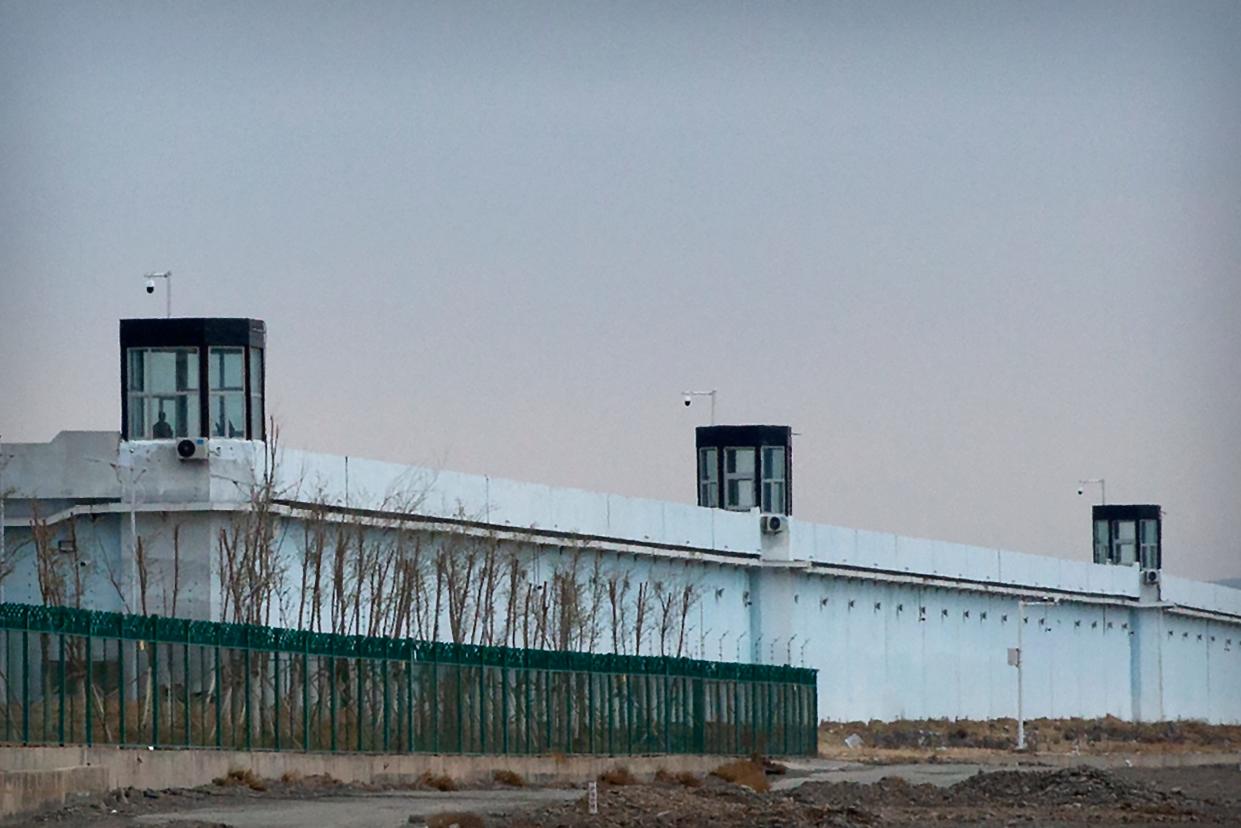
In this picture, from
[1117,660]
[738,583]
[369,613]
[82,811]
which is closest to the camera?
[82,811]

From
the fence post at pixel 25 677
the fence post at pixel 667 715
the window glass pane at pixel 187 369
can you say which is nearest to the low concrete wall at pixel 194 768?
the fence post at pixel 25 677

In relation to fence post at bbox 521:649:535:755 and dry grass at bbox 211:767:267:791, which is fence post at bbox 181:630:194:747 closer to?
dry grass at bbox 211:767:267:791

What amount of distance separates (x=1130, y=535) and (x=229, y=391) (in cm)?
6748

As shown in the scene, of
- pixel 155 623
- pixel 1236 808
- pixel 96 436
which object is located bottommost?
pixel 1236 808

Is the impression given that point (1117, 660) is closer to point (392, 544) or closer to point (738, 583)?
point (738, 583)

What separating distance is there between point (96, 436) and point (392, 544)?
7.78 m

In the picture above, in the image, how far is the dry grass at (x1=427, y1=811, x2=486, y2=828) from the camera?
99.9 ft

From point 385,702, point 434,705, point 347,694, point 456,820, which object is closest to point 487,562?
point 434,705

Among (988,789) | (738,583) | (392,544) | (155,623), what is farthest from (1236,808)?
(738,583)

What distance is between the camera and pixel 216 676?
39.5 m

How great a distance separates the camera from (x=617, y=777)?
46.3 metres

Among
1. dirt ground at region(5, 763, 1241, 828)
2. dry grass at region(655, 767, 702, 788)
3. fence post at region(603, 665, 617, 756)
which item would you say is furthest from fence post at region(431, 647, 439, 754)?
fence post at region(603, 665, 617, 756)

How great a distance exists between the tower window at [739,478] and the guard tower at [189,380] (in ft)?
92.8

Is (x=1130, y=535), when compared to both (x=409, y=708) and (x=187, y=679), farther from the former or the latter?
(x=187, y=679)
